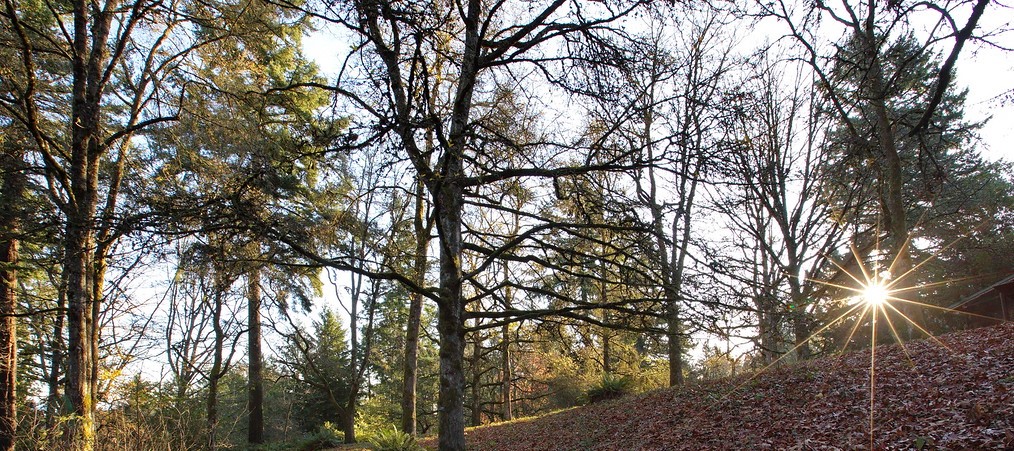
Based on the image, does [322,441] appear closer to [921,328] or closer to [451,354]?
[451,354]

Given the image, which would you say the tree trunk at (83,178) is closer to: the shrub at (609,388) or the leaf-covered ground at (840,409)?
the leaf-covered ground at (840,409)

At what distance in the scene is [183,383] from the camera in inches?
573

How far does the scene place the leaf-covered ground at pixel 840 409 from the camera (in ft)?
14.8

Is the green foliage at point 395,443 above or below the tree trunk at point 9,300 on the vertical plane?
below

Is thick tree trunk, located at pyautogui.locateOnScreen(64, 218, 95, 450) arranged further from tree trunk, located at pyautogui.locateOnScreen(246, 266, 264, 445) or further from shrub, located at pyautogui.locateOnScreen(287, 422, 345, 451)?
tree trunk, located at pyautogui.locateOnScreen(246, 266, 264, 445)

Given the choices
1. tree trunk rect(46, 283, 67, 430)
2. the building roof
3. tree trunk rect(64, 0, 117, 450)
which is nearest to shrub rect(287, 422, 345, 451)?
tree trunk rect(46, 283, 67, 430)

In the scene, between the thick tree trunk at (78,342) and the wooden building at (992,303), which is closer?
the thick tree trunk at (78,342)

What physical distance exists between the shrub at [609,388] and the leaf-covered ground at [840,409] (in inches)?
111

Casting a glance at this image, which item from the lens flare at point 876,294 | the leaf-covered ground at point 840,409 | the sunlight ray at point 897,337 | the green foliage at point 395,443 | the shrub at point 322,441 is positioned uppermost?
the lens flare at point 876,294

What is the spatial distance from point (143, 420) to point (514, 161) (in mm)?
5999

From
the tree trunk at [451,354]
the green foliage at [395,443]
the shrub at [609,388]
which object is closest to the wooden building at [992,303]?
the shrub at [609,388]

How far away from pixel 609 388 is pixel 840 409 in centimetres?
777

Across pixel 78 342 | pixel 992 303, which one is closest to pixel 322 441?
pixel 78 342

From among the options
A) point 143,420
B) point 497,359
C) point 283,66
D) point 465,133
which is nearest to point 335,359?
point 497,359
